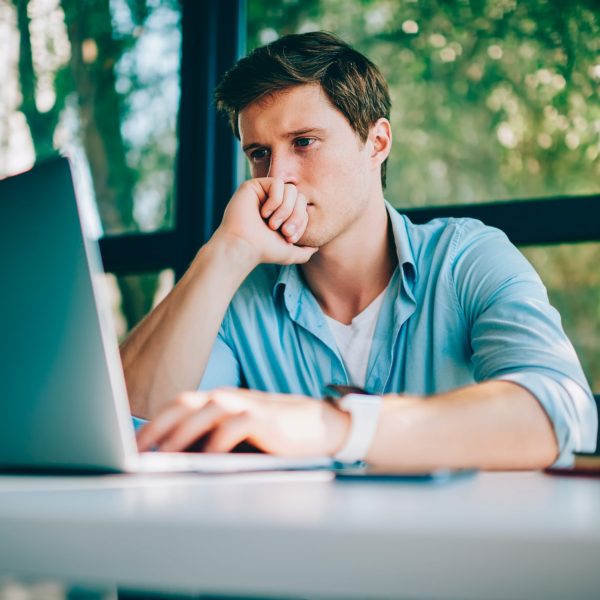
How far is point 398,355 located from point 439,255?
253 millimetres

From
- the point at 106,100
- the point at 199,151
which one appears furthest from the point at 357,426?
the point at 106,100

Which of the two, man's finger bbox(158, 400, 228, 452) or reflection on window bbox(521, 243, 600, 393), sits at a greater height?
man's finger bbox(158, 400, 228, 452)

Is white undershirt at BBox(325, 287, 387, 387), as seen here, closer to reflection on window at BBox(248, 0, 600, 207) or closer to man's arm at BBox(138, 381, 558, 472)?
reflection on window at BBox(248, 0, 600, 207)

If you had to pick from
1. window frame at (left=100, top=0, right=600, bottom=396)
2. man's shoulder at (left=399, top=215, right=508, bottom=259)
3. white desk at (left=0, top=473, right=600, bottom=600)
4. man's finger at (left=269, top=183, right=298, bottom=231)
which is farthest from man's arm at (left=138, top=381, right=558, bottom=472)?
window frame at (left=100, top=0, right=600, bottom=396)

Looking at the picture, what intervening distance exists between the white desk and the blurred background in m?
1.35

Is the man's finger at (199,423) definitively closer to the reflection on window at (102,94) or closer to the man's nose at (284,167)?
the man's nose at (284,167)

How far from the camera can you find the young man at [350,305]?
0.82m

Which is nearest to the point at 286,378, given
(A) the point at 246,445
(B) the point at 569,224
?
(A) the point at 246,445

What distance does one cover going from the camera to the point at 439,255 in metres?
1.54

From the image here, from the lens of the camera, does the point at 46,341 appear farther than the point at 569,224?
No

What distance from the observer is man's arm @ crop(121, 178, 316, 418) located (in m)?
1.30

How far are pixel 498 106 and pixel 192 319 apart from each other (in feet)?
3.96

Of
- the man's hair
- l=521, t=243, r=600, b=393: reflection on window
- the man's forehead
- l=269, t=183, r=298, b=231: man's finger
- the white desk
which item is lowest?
l=521, t=243, r=600, b=393: reflection on window

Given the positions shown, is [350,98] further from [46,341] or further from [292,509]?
[292,509]
